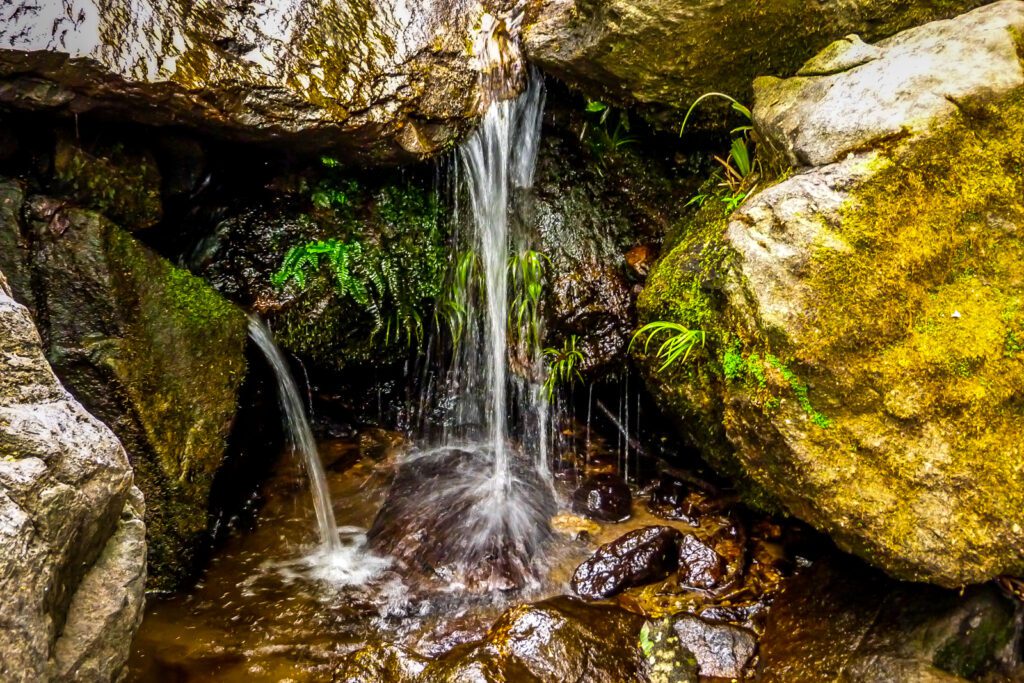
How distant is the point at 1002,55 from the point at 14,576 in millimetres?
4467

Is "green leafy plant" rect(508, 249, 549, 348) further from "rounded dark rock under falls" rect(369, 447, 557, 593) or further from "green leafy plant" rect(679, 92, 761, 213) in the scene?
"green leafy plant" rect(679, 92, 761, 213)

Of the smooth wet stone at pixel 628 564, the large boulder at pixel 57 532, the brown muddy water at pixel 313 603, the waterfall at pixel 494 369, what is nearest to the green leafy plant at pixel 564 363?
the waterfall at pixel 494 369

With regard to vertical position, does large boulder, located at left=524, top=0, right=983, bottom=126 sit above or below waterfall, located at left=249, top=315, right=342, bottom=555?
above

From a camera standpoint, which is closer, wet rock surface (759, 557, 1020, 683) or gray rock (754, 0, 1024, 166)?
wet rock surface (759, 557, 1020, 683)

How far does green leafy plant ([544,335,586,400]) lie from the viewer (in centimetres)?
474

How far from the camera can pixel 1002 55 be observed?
3.21 metres

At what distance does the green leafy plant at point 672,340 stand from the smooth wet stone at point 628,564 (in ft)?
3.50

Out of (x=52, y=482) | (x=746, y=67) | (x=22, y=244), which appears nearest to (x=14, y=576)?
(x=52, y=482)

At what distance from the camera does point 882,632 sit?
3.13 metres

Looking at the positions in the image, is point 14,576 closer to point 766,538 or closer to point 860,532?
point 860,532

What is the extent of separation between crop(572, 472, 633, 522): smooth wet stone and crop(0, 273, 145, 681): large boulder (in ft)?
9.68

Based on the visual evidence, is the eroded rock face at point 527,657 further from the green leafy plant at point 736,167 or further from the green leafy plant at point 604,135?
the green leafy plant at point 604,135

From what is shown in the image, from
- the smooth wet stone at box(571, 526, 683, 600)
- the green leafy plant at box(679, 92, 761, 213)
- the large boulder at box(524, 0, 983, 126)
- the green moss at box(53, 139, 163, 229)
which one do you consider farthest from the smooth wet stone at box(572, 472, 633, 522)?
the green moss at box(53, 139, 163, 229)

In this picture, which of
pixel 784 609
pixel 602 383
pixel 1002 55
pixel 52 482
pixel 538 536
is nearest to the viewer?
pixel 52 482
